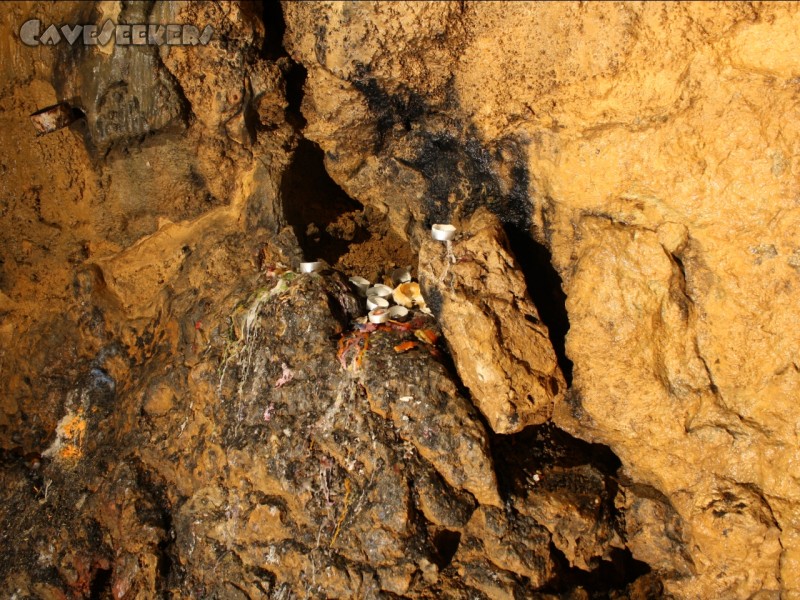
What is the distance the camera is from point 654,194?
366cm

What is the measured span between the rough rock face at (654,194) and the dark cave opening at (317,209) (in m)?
0.66

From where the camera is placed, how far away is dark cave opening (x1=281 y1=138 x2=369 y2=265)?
4.70m

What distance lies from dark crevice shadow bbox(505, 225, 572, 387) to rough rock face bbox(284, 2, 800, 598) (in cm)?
7

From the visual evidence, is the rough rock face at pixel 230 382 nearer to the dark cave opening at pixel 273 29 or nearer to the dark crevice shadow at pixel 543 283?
the dark cave opening at pixel 273 29

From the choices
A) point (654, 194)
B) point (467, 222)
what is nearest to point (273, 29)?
point (467, 222)

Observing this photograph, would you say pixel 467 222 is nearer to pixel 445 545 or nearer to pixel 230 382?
pixel 230 382

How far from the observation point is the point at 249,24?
4117mm

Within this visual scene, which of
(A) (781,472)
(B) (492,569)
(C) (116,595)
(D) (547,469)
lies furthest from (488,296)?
(C) (116,595)

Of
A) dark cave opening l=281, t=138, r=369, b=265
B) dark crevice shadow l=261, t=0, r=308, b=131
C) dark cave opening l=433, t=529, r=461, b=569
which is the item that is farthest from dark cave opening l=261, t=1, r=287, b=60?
dark cave opening l=433, t=529, r=461, b=569

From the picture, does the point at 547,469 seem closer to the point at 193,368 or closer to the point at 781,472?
the point at 781,472

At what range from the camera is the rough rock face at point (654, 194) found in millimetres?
3367

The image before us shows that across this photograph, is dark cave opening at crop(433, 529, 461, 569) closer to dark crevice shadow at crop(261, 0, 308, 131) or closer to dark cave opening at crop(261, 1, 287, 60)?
dark crevice shadow at crop(261, 0, 308, 131)

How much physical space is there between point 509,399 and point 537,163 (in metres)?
1.43

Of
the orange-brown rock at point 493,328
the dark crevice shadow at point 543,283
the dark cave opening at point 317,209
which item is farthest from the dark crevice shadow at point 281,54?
the dark crevice shadow at point 543,283
